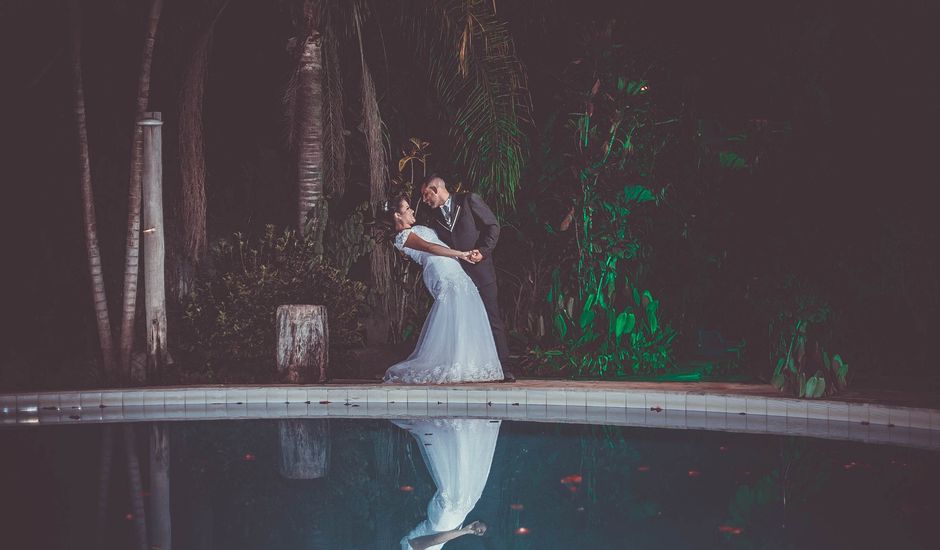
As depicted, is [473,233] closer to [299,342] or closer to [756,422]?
[299,342]

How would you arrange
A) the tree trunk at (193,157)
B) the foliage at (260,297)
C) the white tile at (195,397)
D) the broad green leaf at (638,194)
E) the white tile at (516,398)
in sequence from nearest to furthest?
the white tile at (516,398) < the white tile at (195,397) < the foliage at (260,297) < the tree trunk at (193,157) < the broad green leaf at (638,194)

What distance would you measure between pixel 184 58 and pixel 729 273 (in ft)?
18.9

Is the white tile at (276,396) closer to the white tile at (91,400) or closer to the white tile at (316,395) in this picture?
the white tile at (316,395)

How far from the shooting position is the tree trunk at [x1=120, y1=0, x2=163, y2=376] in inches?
432

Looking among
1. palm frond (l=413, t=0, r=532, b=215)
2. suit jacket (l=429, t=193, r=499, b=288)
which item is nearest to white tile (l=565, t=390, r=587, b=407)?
suit jacket (l=429, t=193, r=499, b=288)

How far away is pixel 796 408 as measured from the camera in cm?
921

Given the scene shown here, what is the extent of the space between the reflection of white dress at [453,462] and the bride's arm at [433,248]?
66.9 inches

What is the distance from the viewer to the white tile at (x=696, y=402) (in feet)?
31.3

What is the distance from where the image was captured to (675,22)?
1289 centimetres

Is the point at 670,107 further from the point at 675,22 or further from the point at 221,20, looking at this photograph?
the point at 221,20

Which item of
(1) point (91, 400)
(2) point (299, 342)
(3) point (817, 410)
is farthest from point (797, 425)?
(1) point (91, 400)

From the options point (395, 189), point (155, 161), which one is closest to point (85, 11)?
point (155, 161)

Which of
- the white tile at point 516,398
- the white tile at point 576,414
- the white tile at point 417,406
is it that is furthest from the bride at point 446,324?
the white tile at point 576,414

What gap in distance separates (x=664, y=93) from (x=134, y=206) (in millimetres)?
5160
